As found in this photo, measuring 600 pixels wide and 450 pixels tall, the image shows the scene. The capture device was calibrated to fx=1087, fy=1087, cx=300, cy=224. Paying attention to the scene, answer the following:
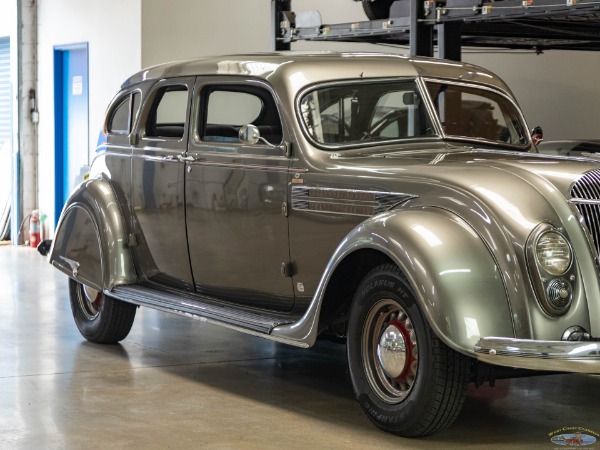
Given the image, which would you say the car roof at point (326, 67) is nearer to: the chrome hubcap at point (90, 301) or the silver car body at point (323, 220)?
the silver car body at point (323, 220)

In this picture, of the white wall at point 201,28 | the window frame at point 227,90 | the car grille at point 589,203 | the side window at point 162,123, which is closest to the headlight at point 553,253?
the car grille at point 589,203

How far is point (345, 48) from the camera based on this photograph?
13.5m

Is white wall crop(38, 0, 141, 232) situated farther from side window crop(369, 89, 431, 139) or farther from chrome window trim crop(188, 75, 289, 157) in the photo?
side window crop(369, 89, 431, 139)

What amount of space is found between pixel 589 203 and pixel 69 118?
11042 mm

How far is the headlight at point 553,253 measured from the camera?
Result: 460cm

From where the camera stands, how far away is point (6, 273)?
11461 millimetres

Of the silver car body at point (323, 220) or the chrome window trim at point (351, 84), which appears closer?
the silver car body at point (323, 220)

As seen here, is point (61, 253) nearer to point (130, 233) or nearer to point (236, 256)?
point (130, 233)

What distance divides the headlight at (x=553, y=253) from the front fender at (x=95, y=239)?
310 cm

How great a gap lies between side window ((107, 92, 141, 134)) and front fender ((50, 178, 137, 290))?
1.33ft

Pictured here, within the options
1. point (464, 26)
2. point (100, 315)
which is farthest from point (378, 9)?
point (100, 315)

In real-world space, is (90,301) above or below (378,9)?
below

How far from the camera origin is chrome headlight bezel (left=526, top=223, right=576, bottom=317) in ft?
15.0

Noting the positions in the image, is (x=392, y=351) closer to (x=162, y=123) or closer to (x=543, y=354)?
(x=543, y=354)
